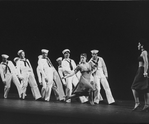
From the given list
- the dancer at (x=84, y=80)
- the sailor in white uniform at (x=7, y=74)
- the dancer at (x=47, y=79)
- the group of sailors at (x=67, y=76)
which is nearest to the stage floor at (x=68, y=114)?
the dancer at (x=84, y=80)

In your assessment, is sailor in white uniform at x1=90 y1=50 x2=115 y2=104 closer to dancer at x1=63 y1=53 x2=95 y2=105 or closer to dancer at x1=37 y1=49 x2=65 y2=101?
dancer at x1=63 y1=53 x2=95 y2=105

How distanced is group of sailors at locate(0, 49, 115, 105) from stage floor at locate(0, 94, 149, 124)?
577 mm

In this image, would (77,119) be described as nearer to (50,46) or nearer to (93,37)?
(93,37)

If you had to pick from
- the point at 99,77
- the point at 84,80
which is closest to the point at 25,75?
the point at 84,80

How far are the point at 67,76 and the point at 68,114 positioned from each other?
1772mm

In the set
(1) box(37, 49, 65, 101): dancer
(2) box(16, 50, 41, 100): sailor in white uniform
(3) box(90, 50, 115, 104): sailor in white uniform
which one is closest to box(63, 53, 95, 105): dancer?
(3) box(90, 50, 115, 104): sailor in white uniform

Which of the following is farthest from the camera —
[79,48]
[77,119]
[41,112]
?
[79,48]

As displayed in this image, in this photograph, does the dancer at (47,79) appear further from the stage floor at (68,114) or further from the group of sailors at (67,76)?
the stage floor at (68,114)

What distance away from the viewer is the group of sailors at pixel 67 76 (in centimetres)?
951

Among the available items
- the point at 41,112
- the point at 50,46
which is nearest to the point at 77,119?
the point at 41,112

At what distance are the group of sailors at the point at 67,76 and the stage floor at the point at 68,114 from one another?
1.89ft

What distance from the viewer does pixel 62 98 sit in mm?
10500

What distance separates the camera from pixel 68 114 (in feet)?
26.0

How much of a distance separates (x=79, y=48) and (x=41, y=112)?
13.2ft
